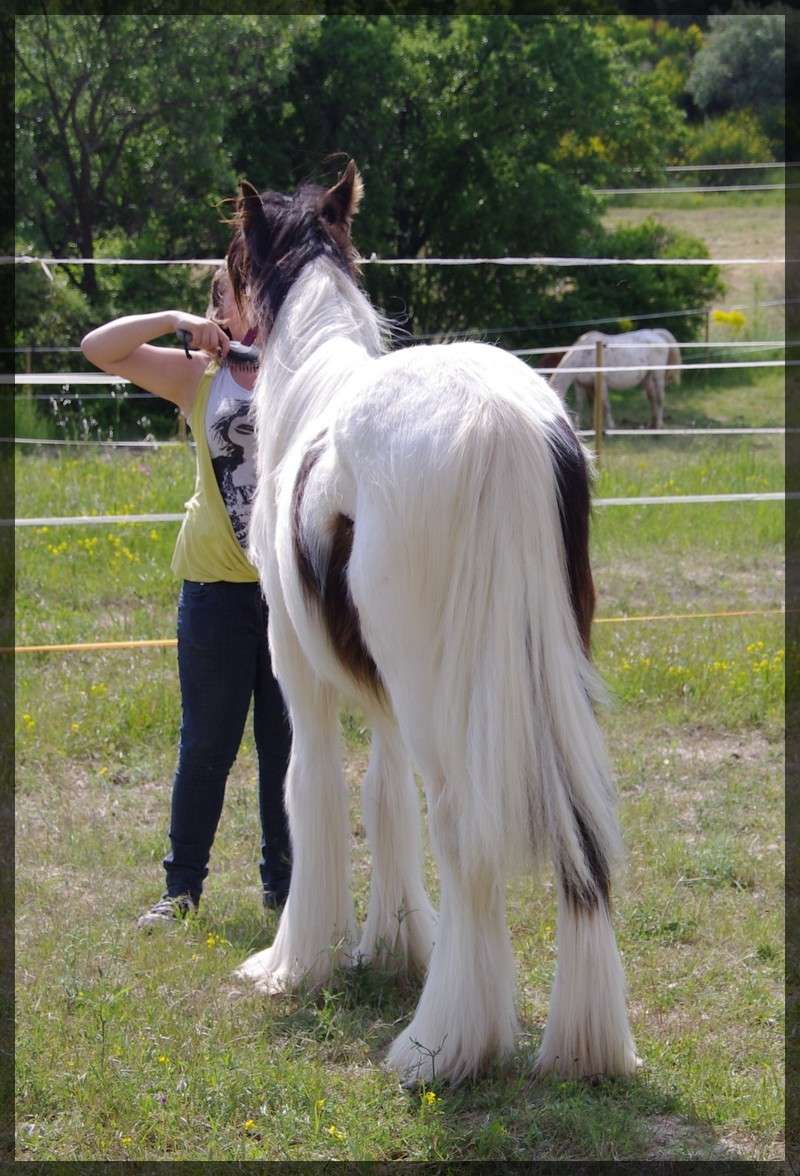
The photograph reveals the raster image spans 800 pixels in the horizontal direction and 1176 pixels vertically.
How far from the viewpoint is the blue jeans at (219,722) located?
3.74 meters

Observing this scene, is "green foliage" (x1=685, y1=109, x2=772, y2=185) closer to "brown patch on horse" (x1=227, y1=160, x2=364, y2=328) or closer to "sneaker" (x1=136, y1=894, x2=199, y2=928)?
"brown patch on horse" (x1=227, y1=160, x2=364, y2=328)

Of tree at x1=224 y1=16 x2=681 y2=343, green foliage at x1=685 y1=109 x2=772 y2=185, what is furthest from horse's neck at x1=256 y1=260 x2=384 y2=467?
green foliage at x1=685 y1=109 x2=772 y2=185

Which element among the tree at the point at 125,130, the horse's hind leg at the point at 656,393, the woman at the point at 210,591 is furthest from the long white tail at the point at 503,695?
the tree at the point at 125,130

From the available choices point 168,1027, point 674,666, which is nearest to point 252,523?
point 168,1027

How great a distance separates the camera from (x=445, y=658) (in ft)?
8.78

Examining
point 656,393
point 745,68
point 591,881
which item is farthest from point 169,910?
point 745,68

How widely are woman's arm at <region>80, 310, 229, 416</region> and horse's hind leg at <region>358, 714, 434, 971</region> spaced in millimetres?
1199

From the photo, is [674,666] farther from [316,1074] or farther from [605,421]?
[605,421]

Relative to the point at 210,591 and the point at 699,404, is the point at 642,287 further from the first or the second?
the point at 210,591

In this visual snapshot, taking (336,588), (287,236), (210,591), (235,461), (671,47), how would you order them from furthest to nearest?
(671,47)
(210,591)
(235,461)
(287,236)
(336,588)

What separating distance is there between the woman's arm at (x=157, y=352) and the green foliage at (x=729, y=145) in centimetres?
2606

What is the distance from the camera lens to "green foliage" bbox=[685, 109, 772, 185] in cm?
2786

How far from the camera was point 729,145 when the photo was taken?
28.6 m

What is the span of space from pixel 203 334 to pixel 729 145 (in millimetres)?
28028
